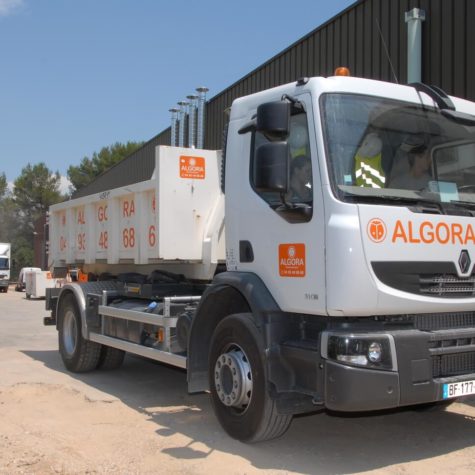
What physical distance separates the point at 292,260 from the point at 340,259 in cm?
52

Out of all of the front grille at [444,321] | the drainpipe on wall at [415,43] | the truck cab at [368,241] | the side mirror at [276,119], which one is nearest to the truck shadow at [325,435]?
the truck cab at [368,241]

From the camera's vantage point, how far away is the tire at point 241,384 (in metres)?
4.70

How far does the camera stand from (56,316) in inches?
354

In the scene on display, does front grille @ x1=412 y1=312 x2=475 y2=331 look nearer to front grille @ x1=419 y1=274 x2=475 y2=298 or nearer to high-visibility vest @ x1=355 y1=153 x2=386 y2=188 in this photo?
front grille @ x1=419 y1=274 x2=475 y2=298

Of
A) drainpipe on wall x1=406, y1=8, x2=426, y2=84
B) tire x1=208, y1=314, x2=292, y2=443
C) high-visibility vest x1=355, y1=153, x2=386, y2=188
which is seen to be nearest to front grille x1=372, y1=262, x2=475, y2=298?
high-visibility vest x1=355, y1=153, x2=386, y2=188

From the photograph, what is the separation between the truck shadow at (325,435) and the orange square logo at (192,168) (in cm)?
249

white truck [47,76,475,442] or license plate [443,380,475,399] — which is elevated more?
white truck [47,76,475,442]

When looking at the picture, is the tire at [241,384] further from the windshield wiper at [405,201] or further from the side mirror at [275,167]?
the windshield wiper at [405,201]

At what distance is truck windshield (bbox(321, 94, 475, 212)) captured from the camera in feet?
14.3

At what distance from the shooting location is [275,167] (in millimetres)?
4320

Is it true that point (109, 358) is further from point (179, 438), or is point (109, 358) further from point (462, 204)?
point (462, 204)

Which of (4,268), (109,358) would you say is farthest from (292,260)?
(4,268)

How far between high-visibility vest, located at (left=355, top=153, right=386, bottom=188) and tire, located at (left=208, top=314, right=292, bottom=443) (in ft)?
4.61

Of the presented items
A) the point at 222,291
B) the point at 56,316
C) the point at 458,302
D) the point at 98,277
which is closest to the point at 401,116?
the point at 458,302
